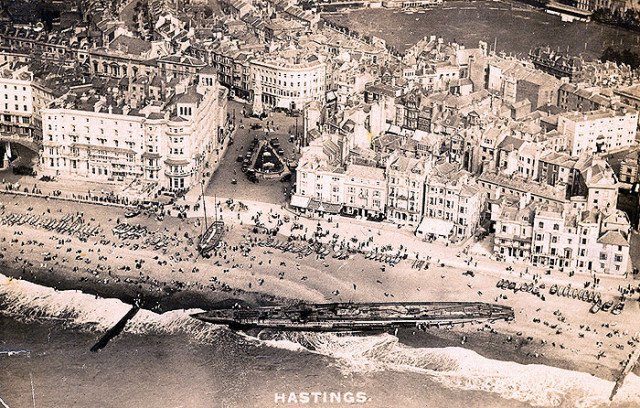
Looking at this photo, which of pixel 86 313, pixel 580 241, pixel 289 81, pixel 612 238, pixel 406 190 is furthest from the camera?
pixel 289 81

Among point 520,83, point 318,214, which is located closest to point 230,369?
point 318,214

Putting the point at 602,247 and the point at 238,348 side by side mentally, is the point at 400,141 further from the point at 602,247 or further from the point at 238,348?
the point at 238,348

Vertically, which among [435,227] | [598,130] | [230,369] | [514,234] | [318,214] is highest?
[598,130]

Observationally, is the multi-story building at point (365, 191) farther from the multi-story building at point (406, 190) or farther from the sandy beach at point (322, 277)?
the sandy beach at point (322, 277)

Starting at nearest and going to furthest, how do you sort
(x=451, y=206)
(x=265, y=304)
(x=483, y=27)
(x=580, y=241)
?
(x=265, y=304), (x=580, y=241), (x=451, y=206), (x=483, y=27)

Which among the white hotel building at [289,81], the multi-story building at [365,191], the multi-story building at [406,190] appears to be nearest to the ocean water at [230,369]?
the multi-story building at [406,190]

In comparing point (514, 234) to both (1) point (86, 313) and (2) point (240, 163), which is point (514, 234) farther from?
(1) point (86, 313)
